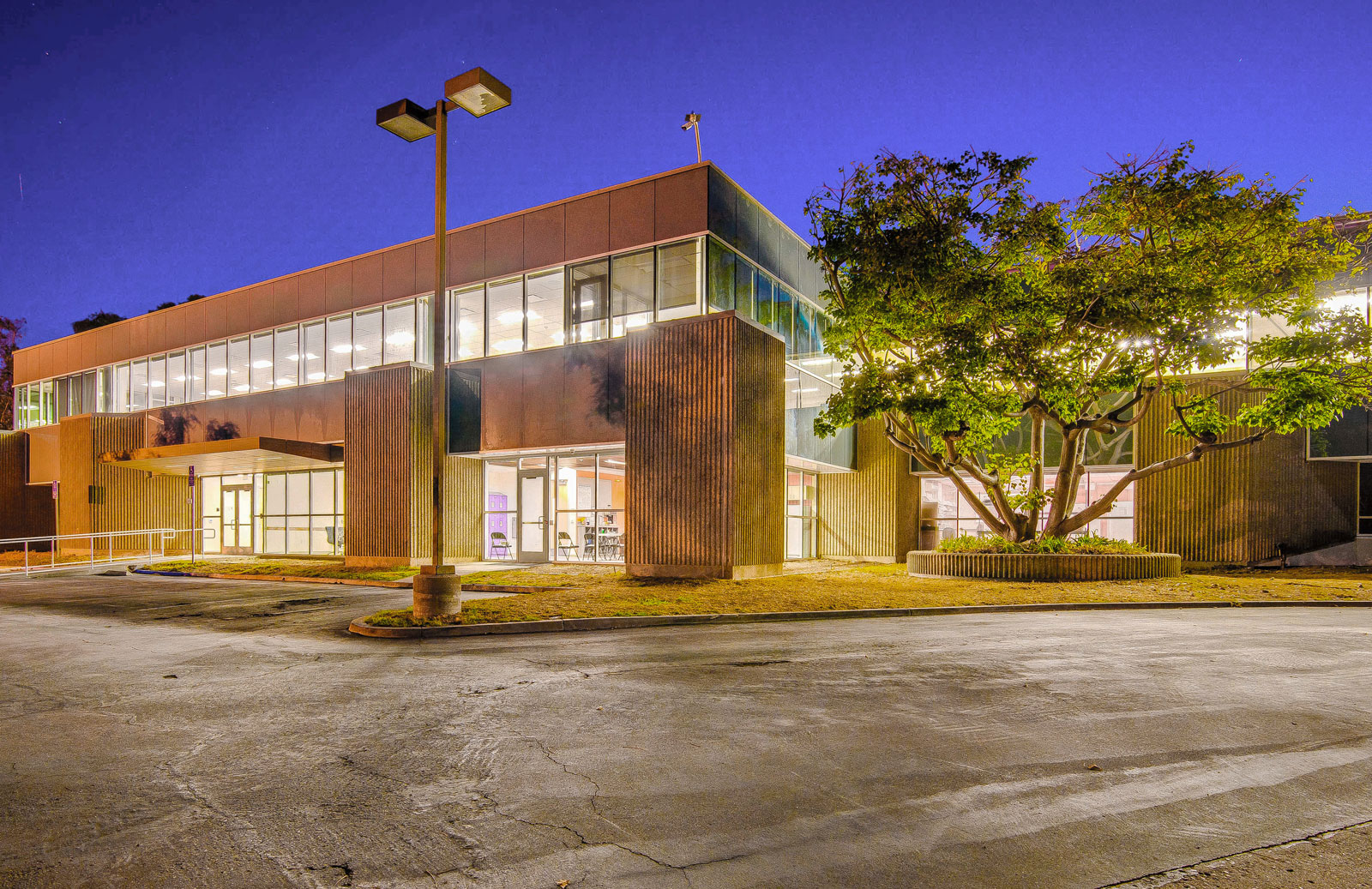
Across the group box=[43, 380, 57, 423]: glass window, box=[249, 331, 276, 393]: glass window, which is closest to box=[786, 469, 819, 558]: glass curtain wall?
box=[249, 331, 276, 393]: glass window

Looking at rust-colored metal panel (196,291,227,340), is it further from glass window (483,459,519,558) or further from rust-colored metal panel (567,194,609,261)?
rust-colored metal panel (567,194,609,261)

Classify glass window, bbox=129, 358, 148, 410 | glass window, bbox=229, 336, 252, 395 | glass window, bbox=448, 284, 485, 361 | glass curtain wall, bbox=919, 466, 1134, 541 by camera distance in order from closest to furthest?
glass window, bbox=448, 284, 485, 361 < glass curtain wall, bbox=919, 466, 1134, 541 < glass window, bbox=229, 336, 252, 395 < glass window, bbox=129, 358, 148, 410

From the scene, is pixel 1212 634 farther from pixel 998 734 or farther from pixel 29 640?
pixel 29 640

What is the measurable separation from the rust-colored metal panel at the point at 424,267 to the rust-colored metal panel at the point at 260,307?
7.38m

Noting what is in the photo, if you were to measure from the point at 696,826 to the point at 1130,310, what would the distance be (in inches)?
699

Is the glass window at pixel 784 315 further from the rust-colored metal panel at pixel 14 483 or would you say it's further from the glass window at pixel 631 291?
the rust-colored metal panel at pixel 14 483

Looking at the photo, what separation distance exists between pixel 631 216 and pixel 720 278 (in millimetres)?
2969

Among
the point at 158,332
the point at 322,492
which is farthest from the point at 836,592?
the point at 158,332

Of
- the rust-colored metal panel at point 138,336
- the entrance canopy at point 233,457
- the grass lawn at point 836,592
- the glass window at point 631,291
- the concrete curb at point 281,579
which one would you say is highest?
the rust-colored metal panel at point 138,336

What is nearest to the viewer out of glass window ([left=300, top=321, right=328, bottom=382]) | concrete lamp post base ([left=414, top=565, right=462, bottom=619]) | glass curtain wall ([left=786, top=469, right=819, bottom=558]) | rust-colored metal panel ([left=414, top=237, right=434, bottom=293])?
concrete lamp post base ([left=414, top=565, right=462, bottom=619])

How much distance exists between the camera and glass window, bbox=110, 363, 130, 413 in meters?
34.2

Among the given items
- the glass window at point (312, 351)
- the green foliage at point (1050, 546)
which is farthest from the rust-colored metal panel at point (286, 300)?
the green foliage at point (1050, 546)

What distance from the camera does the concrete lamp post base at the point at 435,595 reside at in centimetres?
1173

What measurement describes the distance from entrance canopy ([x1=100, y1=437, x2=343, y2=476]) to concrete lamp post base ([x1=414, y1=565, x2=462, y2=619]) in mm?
14767
